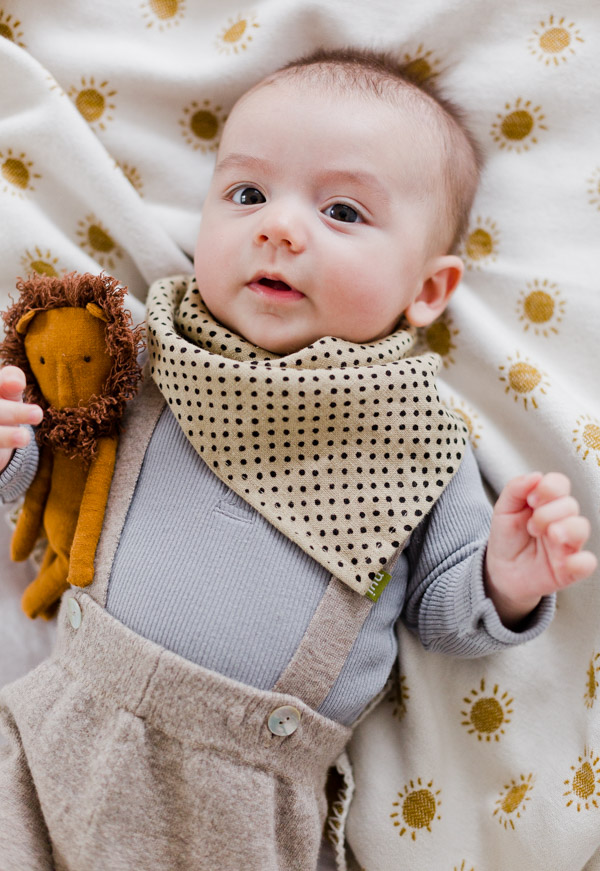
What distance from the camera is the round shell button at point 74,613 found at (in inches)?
42.6

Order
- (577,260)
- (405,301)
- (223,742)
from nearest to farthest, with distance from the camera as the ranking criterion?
(223,742)
(405,301)
(577,260)

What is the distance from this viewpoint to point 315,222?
110cm

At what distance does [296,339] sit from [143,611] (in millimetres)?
453

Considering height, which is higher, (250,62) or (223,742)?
(250,62)

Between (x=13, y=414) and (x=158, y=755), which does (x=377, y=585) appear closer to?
(x=158, y=755)

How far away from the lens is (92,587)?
3.56 ft

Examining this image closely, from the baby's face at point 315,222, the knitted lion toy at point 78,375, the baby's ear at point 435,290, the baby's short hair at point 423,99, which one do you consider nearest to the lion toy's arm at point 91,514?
the knitted lion toy at point 78,375

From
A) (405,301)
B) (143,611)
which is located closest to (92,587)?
(143,611)

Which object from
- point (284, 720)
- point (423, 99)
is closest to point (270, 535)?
point (284, 720)

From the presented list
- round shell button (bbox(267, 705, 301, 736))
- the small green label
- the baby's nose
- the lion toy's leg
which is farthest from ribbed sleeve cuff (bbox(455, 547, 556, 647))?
the lion toy's leg

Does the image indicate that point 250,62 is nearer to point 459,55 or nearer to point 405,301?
point 459,55

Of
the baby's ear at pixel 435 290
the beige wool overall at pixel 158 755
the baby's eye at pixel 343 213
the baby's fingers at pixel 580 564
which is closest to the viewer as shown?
the baby's fingers at pixel 580 564

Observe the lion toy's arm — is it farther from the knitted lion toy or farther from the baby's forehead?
the baby's forehead

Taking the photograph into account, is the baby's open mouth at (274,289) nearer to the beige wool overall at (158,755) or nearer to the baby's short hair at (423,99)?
the baby's short hair at (423,99)
